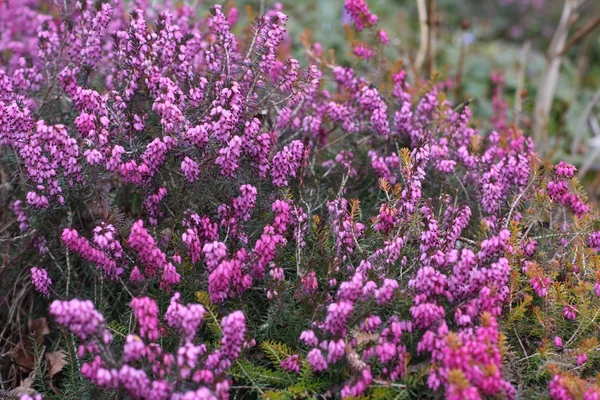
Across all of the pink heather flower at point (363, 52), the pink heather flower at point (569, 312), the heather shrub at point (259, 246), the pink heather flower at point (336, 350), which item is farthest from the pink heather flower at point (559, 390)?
the pink heather flower at point (363, 52)

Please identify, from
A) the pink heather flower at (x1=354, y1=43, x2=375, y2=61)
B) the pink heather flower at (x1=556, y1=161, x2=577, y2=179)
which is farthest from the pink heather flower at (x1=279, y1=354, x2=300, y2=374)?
the pink heather flower at (x1=354, y1=43, x2=375, y2=61)

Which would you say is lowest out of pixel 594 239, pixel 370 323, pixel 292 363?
pixel 292 363

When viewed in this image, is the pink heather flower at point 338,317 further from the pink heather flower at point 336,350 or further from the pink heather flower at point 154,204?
the pink heather flower at point 154,204

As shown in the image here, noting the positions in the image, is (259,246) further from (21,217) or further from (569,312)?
(569,312)

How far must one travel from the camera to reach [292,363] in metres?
2.51

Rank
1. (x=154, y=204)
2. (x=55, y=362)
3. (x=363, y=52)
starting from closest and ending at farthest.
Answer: (x=154, y=204) → (x=55, y=362) → (x=363, y=52)

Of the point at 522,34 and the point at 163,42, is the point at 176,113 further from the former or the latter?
the point at 522,34

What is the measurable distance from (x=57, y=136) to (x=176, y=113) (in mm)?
466

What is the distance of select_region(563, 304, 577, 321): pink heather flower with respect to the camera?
8.88ft

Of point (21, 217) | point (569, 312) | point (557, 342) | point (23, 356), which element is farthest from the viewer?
point (23, 356)

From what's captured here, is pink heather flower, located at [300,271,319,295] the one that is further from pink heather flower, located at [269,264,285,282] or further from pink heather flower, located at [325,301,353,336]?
pink heather flower, located at [325,301,353,336]

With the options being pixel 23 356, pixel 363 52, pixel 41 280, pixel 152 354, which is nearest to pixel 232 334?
pixel 152 354

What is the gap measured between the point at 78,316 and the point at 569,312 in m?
1.91

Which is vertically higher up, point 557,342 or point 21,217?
point 21,217
